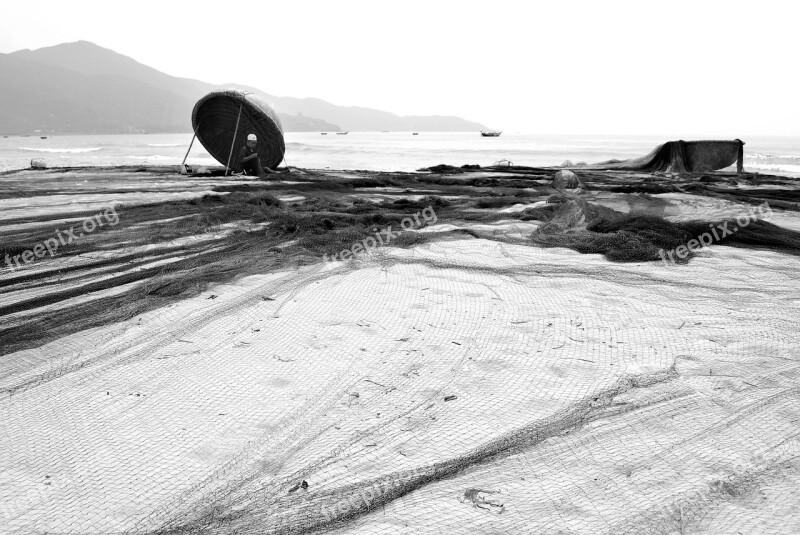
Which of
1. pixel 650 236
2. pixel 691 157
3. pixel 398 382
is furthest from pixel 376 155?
pixel 398 382

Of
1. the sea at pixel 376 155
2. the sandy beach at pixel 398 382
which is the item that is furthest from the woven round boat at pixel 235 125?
the sandy beach at pixel 398 382

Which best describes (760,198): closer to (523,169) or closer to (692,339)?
(692,339)

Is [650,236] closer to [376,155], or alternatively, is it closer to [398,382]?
[398,382]

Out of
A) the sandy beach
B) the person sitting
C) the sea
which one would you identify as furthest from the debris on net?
the sea

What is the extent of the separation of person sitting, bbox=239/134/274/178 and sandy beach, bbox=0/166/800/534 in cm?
728

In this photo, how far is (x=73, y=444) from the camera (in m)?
2.02

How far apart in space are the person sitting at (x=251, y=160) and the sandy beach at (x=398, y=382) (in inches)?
287

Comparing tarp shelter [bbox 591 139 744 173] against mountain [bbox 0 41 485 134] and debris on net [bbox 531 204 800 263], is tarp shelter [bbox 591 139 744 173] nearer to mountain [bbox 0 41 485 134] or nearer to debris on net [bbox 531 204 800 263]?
debris on net [bbox 531 204 800 263]

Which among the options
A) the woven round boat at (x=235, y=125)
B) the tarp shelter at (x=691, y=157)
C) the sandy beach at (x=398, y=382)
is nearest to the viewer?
the sandy beach at (x=398, y=382)

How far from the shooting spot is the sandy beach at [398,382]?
5.60 feet

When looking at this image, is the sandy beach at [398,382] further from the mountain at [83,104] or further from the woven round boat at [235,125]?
the mountain at [83,104]

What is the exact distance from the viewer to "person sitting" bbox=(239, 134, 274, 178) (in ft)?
40.1

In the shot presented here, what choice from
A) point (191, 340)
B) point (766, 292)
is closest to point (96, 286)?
point (191, 340)

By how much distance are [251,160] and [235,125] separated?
52.2 inches
